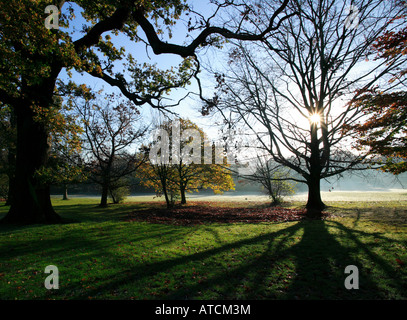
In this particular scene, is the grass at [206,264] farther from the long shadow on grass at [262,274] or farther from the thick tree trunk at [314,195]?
the thick tree trunk at [314,195]

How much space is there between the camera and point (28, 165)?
8.88 m

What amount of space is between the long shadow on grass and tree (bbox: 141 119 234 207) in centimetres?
1388

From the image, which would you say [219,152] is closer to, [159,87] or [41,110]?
[159,87]

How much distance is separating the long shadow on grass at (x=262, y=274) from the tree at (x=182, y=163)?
1388cm

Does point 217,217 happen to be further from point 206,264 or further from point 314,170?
point 206,264

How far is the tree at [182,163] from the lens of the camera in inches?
759

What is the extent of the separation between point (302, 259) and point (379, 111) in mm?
7832

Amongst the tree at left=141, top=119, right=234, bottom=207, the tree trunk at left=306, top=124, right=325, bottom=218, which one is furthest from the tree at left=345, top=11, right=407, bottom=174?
the tree at left=141, top=119, right=234, bottom=207

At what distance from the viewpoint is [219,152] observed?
913 inches

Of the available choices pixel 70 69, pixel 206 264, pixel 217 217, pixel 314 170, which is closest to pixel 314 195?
pixel 314 170

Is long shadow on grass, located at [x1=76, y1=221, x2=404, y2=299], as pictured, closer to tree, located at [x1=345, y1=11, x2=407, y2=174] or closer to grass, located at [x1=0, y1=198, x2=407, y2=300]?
grass, located at [x1=0, y1=198, x2=407, y2=300]

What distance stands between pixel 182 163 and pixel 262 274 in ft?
60.8

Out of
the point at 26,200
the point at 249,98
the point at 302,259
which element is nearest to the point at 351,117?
the point at 249,98

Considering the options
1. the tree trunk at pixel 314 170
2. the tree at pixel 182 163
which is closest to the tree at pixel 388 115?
the tree trunk at pixel 314 170
